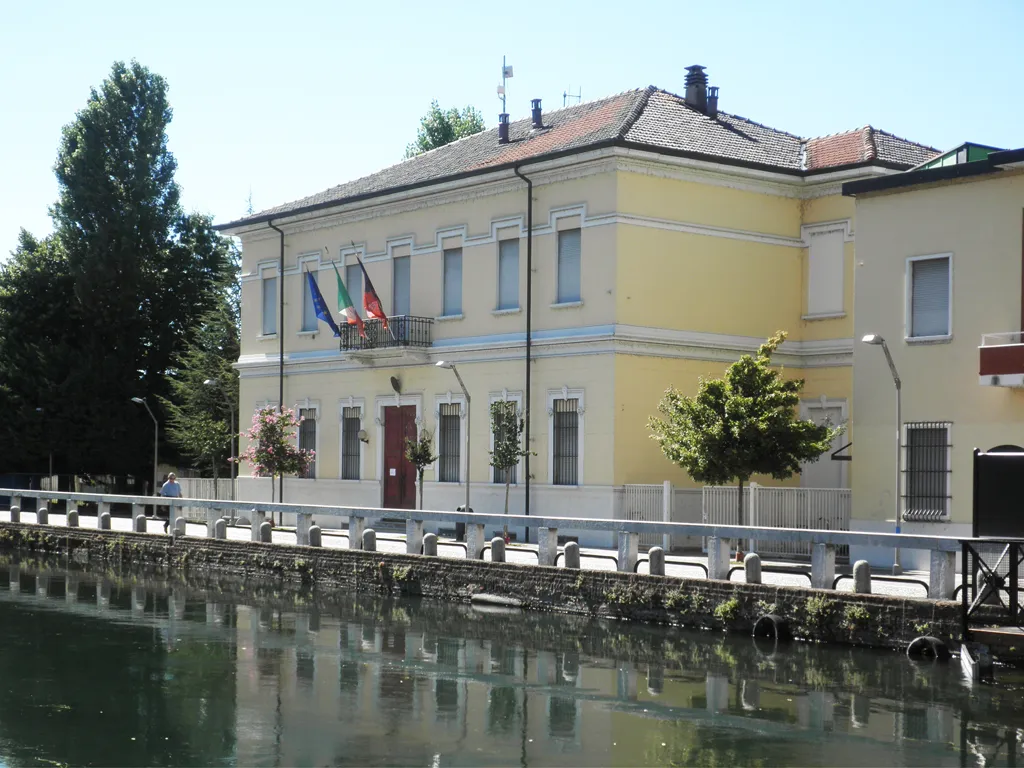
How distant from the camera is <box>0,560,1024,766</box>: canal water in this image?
1352 centimetres

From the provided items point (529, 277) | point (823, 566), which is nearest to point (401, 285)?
point (529, 277)

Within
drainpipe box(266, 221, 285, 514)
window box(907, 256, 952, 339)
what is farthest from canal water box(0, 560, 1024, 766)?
drainpipe box(266, 221, 285, 514)

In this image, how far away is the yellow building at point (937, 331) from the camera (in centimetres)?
2461

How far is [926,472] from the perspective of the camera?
25688 millimetres

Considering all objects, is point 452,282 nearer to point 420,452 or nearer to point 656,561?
point 420,452

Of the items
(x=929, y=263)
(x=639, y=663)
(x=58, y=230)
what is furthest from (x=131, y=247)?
(x=639, y=663)

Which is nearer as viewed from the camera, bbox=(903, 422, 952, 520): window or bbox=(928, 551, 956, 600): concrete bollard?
bbox=(928, 551, 956, 600): concrete bollard

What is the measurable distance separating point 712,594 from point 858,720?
5.97 metres

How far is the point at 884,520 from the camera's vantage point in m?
26.1

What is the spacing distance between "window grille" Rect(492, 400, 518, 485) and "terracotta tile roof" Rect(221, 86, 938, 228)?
5.53 m

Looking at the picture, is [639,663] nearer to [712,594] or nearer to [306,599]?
[712,594]

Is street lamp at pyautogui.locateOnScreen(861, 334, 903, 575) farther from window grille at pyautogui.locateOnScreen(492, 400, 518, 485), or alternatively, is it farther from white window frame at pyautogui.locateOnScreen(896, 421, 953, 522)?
window grille at pyautogui.locateOnScreen(492, 400, 518, 485)

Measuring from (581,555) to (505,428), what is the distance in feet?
30.3

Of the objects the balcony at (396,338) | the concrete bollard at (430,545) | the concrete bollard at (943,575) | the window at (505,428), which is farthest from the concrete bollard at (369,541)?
the concrete bollard at (943,575)
